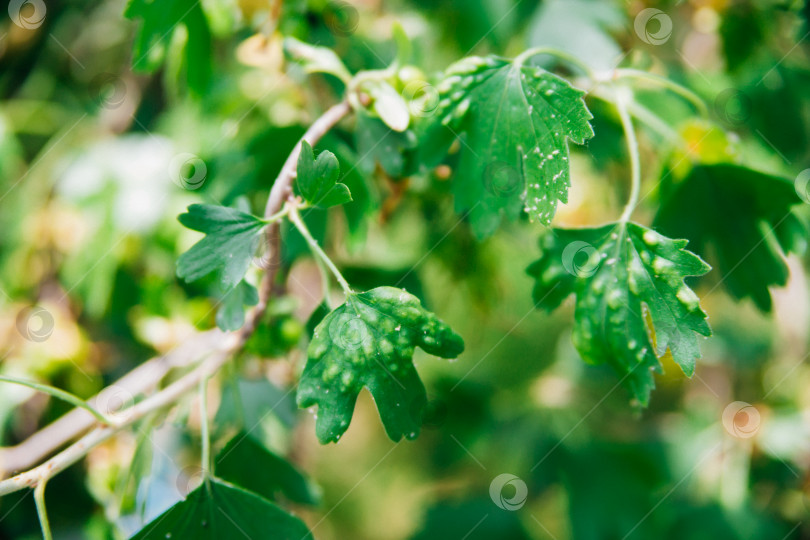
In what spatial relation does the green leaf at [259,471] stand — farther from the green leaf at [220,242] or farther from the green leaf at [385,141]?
the green leaf at [385,141]

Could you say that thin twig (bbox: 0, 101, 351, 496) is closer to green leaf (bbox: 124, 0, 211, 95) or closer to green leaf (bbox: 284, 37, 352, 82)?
green leaf (bbox: 284, 37, 352, 82)

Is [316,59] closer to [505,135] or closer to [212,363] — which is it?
[505,135]

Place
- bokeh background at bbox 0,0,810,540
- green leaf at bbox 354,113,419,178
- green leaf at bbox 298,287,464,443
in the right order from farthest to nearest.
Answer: bokeh background at bbox 0,0,810,540
green leaf at bbox 354,113,419,178
green leaf at bbox 298,287,464,443

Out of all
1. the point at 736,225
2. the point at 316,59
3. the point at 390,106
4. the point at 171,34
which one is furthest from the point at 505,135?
the point at 171,34

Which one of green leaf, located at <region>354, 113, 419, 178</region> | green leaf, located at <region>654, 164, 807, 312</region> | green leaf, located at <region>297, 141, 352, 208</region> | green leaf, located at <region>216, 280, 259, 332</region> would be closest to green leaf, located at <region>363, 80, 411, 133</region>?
green leaf, located at <region>354, 113, 419, 178</region>

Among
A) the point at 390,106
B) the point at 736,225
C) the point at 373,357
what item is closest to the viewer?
the point at 373,357

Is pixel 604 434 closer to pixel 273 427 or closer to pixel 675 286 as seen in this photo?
pixel 273 427
